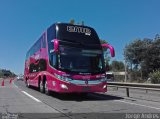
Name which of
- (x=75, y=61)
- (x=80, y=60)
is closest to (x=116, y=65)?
(x=80, y=60)

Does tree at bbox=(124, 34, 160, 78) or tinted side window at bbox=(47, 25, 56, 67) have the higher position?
tree at bbox=(124, 34, 160, 78)

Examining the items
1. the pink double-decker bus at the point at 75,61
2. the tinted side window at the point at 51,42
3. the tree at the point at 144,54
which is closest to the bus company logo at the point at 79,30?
the pink double-decker bus at the point at 75,61

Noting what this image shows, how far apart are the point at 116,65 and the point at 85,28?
14191 cm

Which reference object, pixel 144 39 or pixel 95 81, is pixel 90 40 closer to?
pixel 95 81

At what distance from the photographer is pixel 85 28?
65.0 feet

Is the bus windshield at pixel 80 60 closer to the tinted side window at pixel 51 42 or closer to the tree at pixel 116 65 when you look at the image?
the tinted side window at pixel 51 42

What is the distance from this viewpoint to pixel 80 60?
18.6m

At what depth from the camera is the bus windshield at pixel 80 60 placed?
18234mm

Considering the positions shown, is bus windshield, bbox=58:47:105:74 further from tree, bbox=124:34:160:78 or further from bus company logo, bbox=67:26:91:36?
tree, bbox=124:34:160:78

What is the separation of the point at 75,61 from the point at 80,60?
1.02 feet

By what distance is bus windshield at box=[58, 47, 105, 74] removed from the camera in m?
18.2

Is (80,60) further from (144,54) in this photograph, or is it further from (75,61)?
(144,54)

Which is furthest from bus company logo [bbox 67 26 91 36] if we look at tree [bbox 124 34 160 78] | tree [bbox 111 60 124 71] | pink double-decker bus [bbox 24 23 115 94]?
tree [bbox 111 60 124 71]

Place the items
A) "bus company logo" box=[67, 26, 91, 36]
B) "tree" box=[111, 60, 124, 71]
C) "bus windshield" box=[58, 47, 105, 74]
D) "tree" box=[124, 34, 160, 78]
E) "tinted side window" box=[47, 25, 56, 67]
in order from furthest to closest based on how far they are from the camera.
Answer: "tree" box=[111, 60, 124, 71] → "tree" box=[124, 34, 160, 78] → "bus company logo" box=[67, 26, 91, 36] → "tinted side window" box=[47, 25, 56, 67] → "bus windshield" box=[58, 47, 105, 74]
